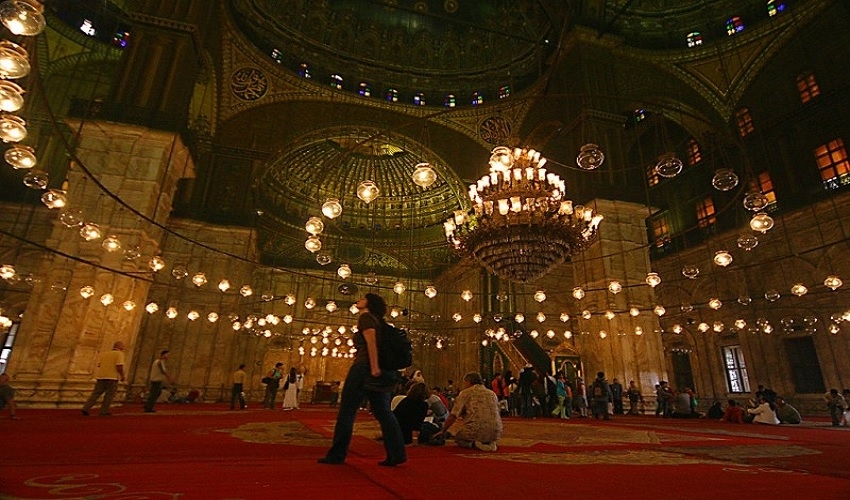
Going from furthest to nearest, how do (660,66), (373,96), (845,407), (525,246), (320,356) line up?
(320,356)
(373,96)
(660,66)
(845,407)
(525,246)

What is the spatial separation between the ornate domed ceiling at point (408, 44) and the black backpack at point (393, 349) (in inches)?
541

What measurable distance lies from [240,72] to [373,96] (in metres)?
4.43

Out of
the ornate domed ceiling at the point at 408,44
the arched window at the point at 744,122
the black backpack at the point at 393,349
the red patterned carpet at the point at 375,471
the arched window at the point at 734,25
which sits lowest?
the red patterned carpet at the point at 375,471

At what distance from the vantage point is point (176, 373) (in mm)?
11531

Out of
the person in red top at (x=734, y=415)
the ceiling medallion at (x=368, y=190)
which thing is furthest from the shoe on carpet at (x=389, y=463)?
the person in red top at (x=734, y=415)

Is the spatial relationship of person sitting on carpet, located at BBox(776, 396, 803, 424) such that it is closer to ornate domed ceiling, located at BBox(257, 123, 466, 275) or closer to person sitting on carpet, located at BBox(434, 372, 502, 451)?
person sitting on carpet, located at BBox(434, 372, 502, 451)

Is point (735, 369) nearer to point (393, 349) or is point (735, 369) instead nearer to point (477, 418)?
point (477, 418)

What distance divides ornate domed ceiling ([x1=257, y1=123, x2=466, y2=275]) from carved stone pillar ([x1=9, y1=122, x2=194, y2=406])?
377 inches

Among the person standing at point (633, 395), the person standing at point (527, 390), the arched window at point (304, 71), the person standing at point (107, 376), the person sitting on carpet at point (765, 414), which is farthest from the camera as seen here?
the arched window at point (304, 71)

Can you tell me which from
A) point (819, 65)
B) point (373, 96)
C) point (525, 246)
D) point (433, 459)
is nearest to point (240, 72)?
point (373, 96)

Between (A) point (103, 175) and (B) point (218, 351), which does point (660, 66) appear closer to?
(A) point (103, 175)

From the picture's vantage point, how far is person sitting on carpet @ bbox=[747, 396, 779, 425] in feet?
28.2

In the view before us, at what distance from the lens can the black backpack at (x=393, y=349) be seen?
8.13ft

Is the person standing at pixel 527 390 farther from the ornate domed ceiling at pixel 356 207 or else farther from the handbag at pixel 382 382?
the ornate domed ceiling at pixel 356 207
